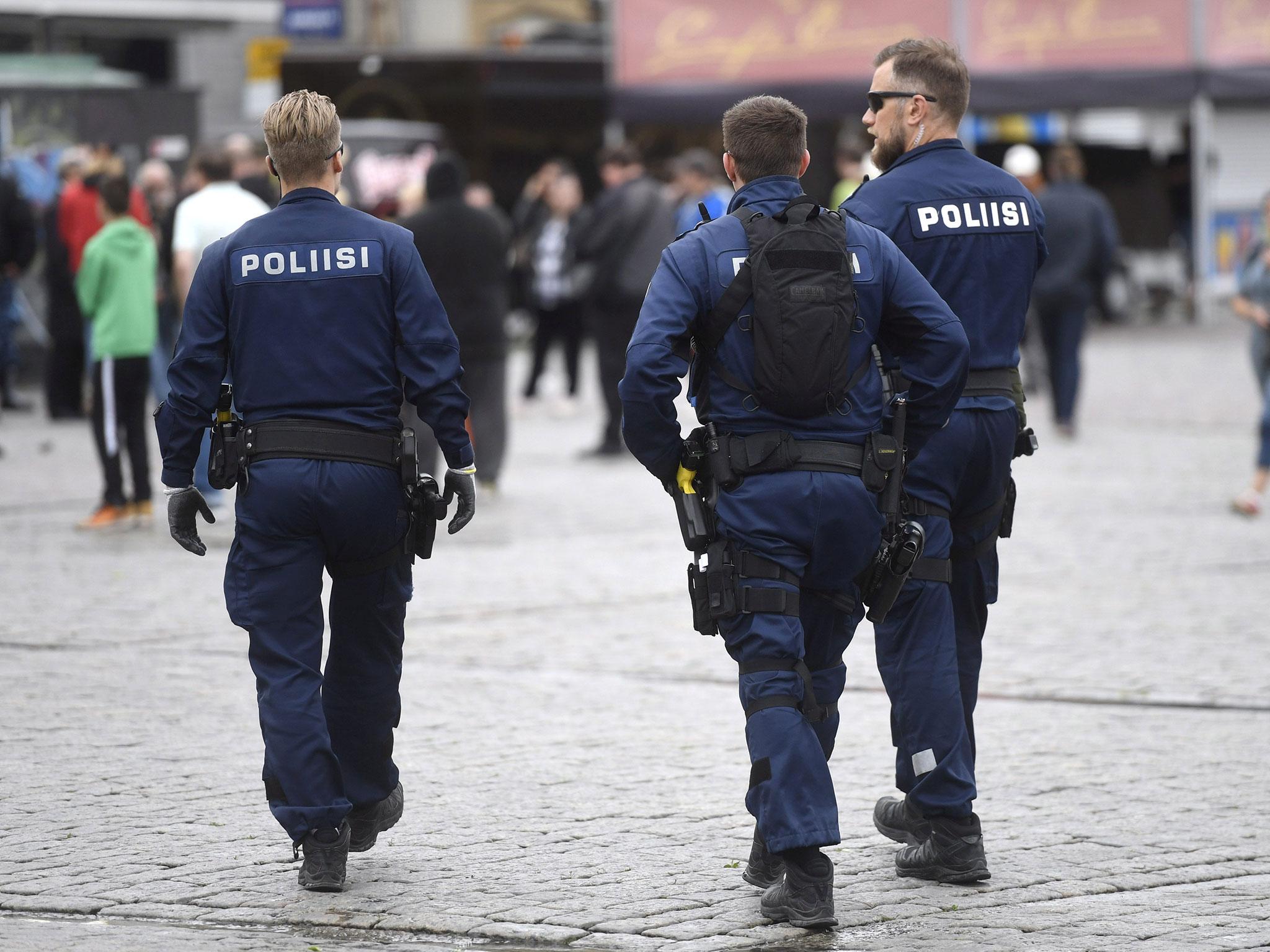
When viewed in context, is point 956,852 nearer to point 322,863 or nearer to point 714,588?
point 714,588

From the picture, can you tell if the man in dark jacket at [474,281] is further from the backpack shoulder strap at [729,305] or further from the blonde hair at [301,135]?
the backpack shoulder strap at [729,305]

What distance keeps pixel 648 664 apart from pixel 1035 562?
311 cm

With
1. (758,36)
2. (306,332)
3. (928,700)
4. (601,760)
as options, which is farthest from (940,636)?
(758,36)

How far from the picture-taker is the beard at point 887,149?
5402 millimetres

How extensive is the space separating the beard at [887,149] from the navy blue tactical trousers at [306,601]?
1.59 meters

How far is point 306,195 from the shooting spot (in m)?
5.11

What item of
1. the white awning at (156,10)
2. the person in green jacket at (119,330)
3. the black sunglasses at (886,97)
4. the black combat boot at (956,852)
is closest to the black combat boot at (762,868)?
the black combat boot at (956,852)

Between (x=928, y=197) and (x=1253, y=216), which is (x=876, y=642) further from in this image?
(x=1253, y=216)

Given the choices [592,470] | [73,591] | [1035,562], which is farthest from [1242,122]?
[73,591]

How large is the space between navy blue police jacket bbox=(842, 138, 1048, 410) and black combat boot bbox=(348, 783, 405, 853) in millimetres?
1825

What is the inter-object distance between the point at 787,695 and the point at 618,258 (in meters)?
10.2

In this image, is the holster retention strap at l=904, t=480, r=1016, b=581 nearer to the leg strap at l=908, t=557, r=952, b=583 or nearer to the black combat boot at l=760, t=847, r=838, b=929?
the leg strap at l=908, t=557, r=952, b=583

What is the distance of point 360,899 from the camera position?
16.0ft

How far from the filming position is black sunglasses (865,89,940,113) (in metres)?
5.35
